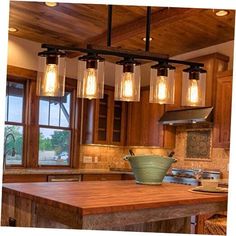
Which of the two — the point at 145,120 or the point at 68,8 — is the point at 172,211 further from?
the point at 145,120

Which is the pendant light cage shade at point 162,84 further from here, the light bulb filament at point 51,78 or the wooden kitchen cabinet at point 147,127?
the wooden kitchen cabinet at point 147,127

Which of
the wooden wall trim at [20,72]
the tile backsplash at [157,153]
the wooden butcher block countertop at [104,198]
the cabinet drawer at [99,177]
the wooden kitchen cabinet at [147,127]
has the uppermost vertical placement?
the wooden wall trim at [20,72]

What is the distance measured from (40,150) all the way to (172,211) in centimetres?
348

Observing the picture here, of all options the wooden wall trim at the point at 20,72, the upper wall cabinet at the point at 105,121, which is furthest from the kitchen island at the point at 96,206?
the upper wall cabinet at the point at 105,121

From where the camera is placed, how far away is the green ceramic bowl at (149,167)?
2295mm

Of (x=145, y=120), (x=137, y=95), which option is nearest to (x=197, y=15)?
(x=137, y=95)

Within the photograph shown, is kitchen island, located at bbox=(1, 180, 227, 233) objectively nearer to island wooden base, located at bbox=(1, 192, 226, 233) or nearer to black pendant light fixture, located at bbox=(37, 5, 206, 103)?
island wooden base, located at bbox=(1, 192, 226, 233)

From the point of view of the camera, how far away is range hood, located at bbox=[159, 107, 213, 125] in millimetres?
4266

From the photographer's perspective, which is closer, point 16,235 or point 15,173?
point 16,235

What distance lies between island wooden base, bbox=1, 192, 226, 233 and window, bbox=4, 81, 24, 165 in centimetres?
273

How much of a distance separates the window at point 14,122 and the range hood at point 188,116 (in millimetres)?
2042

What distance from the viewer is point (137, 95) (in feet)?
6.87

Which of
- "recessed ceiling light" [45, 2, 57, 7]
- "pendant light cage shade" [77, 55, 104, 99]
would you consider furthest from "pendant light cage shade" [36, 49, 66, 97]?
→ "recessed ceiling light" [45, 2, 57, 7]

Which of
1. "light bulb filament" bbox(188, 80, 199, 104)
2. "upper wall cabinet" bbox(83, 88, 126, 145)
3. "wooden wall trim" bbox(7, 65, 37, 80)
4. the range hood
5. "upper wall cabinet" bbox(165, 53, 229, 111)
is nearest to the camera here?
"light bulb filament" bbox(188, 80, 199, 104)
